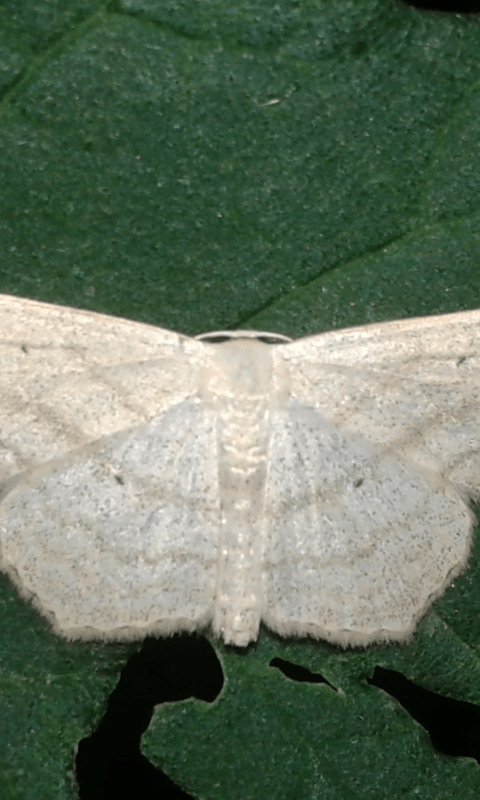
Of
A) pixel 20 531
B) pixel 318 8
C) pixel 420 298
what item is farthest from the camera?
pixel 420 298

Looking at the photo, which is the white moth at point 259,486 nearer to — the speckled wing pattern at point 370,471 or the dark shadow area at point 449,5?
the speckled wing pattern at point 370,471

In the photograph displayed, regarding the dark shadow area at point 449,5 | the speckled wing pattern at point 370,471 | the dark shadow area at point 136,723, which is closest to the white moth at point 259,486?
the speckled wing pattern at point 370,471

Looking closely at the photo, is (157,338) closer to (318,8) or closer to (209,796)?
(318,8)

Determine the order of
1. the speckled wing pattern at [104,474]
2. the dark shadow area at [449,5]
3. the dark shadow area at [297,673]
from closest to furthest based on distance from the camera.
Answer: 1. the speckled wing pattern at [104,474]
2. the dark shadow area at [449,5]
3. the dark shadow area at [297,673]

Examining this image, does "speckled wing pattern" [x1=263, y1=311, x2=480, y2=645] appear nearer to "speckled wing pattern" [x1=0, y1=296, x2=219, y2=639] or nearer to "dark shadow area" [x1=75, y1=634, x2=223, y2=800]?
"speckled wing pattern" [x1=0, y1=296, x2=219, y2=639]

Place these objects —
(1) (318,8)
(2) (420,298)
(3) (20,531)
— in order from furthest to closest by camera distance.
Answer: (2) (420,298) < (1) (318,8) < (3) (20,531)

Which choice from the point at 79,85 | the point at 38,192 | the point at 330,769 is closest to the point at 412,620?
the point at 330,769

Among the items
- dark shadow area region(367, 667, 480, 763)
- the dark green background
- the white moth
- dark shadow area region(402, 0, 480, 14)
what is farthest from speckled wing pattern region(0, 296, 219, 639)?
dark shadow area region(402, 0, 480, 14)
